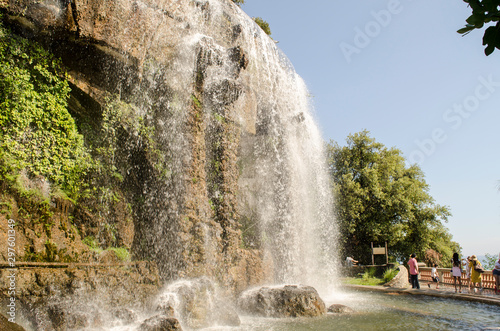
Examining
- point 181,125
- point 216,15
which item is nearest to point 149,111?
point 181,125

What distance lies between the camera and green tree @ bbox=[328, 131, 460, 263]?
97.3 ft

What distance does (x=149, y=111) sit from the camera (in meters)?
11.0

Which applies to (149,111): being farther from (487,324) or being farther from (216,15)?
(487,324)

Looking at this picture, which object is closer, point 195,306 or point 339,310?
point 195,306

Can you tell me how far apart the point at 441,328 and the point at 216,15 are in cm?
1376

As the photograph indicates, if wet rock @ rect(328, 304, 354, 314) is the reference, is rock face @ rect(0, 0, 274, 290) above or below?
above

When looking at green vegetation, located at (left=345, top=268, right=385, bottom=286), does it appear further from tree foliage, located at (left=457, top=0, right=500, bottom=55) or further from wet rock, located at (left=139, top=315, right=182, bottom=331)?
tree foliage, located at (left=457, top=0, right=500, bottom=55)

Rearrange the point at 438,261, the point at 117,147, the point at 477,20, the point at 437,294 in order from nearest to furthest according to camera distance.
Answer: the point at 477,20
the point at 117,147
the point at 437,294
the point at 438,261

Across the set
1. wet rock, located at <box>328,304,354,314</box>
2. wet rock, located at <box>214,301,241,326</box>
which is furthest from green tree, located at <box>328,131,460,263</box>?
wet rock, located at <box>214,301,241,326</box>

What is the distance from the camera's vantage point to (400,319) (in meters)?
9.39

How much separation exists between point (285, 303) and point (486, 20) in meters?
8.94
